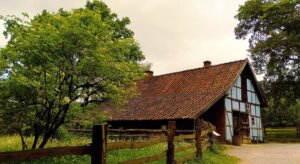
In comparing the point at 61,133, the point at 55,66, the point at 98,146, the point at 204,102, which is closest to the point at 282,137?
the point at 204,102

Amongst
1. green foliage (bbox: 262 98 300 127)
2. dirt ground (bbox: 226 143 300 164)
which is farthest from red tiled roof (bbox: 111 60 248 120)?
green foliage (bbox: 262 98 300 127)

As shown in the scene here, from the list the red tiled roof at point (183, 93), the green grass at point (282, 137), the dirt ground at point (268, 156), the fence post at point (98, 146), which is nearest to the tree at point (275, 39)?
the green grass at point (282, 137)

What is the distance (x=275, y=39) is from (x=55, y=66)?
25034 millimetres

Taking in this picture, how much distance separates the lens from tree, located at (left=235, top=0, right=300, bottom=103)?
28.0 metres

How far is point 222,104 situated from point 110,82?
593 inches

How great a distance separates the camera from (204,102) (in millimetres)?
19500

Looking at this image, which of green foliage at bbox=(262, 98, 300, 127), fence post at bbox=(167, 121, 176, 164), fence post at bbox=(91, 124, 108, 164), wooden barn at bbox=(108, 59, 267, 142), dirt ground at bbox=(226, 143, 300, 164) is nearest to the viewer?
fence post at bbox=(91, 124, 108, 164)

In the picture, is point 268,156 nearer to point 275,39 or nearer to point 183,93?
point 183,93

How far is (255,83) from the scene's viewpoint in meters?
26.8

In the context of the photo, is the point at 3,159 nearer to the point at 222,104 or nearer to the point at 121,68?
the point at 121,68

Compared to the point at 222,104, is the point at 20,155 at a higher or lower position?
lower

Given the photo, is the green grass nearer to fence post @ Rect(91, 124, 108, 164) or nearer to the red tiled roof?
the red tiled roof

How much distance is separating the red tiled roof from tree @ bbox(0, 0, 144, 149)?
9.92 meters

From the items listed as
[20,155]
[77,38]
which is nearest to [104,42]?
[77,38]
